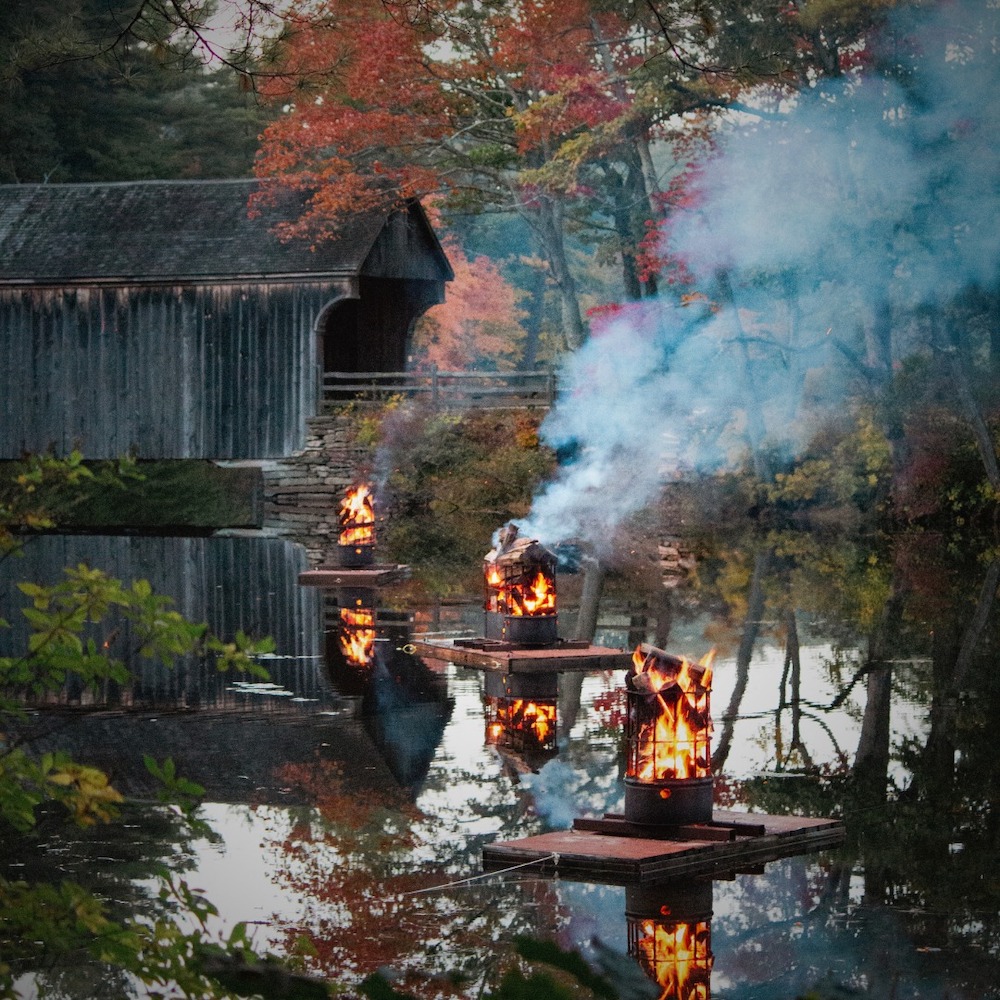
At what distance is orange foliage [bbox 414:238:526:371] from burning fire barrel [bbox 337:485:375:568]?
80.2 feet

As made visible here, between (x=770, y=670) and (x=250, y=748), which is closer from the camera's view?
(x=250, y=748)

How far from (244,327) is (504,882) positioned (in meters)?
26.0

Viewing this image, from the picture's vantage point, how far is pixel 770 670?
563 inches

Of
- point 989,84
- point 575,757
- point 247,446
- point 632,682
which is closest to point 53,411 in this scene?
point 247,446

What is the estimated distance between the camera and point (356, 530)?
2219 cm

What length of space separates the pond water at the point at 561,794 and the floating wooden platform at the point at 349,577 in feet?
6.76

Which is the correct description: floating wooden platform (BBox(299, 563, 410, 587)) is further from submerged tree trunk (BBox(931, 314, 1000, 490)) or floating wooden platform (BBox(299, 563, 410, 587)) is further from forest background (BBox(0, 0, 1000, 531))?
submerged tree trunk (BBox(931, 314, 1000, 490))

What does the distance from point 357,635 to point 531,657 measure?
3290 millimetres

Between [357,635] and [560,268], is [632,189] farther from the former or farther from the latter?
[357,635]

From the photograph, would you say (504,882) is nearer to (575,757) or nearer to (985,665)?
(575,757)

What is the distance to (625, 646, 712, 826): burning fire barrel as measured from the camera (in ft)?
26.8

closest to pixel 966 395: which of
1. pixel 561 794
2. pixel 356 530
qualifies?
pixel 356 530

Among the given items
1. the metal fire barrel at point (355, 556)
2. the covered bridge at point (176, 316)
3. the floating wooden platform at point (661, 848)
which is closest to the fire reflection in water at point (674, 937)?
the floating wooden platform at point (661, 848)

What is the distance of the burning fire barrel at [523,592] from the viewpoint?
564 inches
